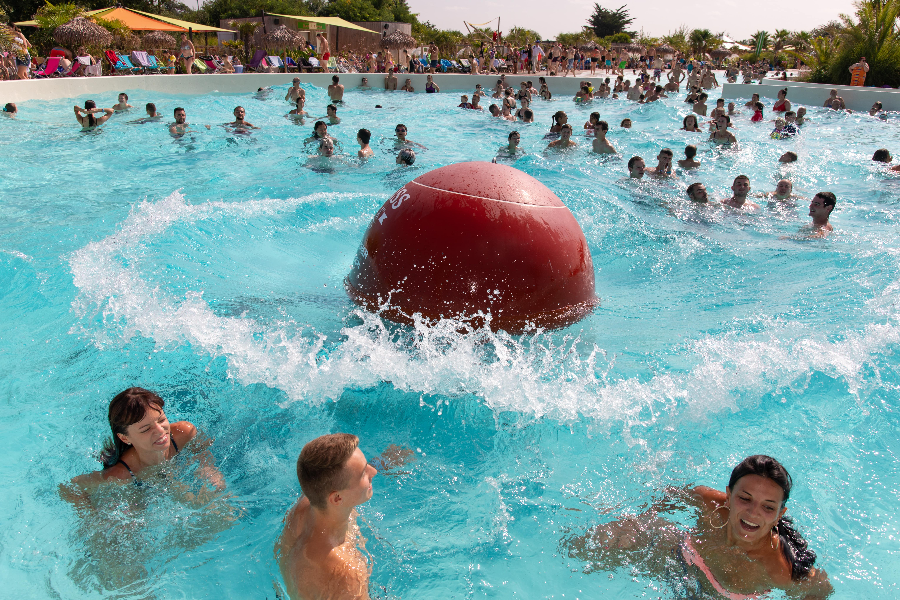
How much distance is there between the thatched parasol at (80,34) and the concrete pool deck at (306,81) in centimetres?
505

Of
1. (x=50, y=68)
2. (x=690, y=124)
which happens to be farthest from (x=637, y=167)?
(x=50, y=68)

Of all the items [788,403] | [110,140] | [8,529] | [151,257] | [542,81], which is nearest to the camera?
[8,529]

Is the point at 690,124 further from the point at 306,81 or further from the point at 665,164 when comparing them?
the point at 306,81

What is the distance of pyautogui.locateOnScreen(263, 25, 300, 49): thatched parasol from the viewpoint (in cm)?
3209

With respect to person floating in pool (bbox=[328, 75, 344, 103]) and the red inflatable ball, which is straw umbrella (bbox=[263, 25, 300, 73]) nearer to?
person floating in pool (bbox=[328, 75, 344, 103])

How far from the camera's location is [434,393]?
4348 mm

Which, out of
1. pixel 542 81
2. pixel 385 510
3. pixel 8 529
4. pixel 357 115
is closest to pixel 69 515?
pixel 8 529

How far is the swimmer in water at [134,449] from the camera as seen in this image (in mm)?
3297

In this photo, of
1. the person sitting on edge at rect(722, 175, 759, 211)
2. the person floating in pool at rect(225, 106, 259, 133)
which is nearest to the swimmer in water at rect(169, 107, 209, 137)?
the person floating in pool at rect(225, 106, 259, 133)

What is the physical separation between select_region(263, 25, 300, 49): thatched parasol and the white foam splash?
100 feet

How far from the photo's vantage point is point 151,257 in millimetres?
6809

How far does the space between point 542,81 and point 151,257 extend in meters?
21.9

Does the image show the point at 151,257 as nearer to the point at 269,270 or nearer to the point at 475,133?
the point at 269,270

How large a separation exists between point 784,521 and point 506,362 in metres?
1.95
